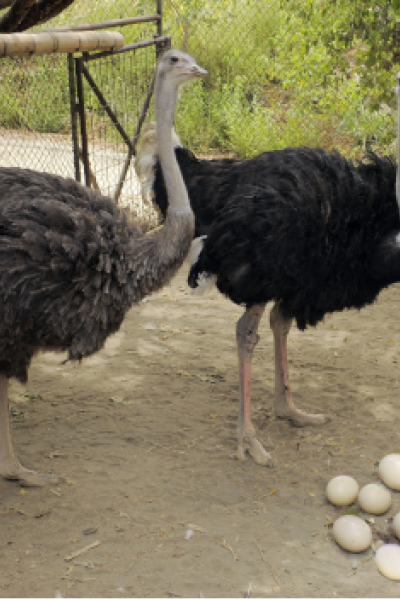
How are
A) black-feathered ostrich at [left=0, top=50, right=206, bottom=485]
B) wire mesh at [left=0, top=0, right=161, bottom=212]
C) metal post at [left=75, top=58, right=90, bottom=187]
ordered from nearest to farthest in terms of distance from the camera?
1. black-feathered ostrich at [left=0, top=50, right=206, bottom=485]
2. metal post at [left=75, top=58, right=90, bottom=187]
3. wire mesh at [left=0, top=0, right=161, bottom=212]

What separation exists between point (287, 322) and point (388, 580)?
59.2 inches

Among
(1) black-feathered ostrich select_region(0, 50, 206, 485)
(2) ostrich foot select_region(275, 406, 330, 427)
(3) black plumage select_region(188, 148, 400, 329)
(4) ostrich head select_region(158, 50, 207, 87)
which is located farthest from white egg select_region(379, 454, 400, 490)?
(4) ostrich head select_region(158, 50, 207, 87)

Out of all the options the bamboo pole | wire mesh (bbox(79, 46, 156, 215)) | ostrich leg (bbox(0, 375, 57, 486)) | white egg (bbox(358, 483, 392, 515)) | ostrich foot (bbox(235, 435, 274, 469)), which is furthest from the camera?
wire mesh (bbox(79, 46, 156, 215))

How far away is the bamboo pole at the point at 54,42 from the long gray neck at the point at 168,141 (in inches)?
54.1

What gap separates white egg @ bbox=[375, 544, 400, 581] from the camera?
2.71m

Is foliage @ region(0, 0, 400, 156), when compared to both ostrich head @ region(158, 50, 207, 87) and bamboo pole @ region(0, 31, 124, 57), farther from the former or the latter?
ostrich head @ region(158, 50, 207, 87)

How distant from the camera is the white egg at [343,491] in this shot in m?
3.10

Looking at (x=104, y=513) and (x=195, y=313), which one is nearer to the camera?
(x=104, y=513)

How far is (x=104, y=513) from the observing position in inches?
122

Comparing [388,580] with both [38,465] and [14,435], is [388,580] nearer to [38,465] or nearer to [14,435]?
[38,465]

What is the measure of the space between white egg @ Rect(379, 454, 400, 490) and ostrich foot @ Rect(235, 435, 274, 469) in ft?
1.80

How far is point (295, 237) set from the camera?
324 centimetres

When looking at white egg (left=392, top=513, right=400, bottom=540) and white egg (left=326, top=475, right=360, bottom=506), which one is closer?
white egg (left=392, top=513, right=400, bottom=540)

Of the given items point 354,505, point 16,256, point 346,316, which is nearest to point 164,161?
point 16,256
